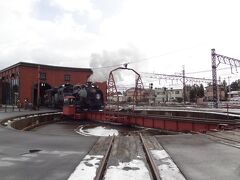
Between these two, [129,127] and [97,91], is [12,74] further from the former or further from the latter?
[129,127]

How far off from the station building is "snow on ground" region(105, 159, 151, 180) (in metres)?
43.3

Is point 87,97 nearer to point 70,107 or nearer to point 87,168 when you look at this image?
point 70,107

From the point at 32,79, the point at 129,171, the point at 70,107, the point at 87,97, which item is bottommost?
the point at 129,171

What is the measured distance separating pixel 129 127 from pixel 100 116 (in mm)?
5284

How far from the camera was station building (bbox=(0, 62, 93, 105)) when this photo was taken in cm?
5366

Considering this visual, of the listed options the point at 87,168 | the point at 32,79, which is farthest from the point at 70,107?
the point at 87,168

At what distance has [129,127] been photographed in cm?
2981

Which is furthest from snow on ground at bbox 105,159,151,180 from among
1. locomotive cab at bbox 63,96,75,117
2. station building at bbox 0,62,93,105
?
station building at bbox 0,62,93,105

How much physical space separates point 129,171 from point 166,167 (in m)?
1.09

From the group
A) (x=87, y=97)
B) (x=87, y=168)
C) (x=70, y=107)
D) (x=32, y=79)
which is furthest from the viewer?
(x=32, y=79)

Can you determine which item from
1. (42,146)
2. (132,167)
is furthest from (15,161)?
(132,167)

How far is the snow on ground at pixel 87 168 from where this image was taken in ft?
23.6

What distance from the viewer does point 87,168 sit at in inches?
316

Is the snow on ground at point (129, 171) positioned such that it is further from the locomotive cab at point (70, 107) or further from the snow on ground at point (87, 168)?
the locomotive cab at point (70, 107)
